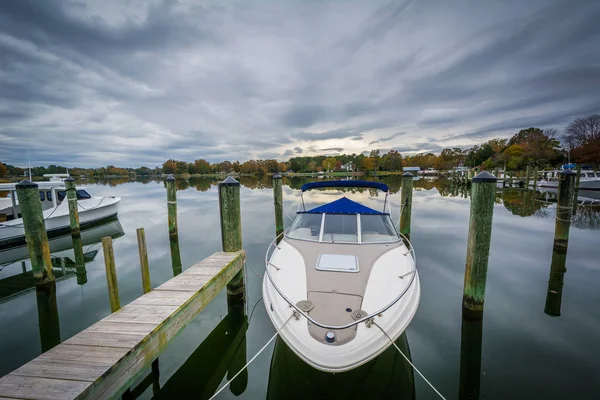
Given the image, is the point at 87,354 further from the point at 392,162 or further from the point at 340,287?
the point at 392,162

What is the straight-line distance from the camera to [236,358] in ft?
15.0

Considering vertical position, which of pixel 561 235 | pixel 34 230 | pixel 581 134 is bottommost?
pixel 561 235

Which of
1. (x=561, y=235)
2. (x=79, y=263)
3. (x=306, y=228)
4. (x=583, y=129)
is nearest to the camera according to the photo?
(x=306, y=228)

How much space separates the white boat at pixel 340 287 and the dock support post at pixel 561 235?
459 cm

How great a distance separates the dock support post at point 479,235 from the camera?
4.83 meters

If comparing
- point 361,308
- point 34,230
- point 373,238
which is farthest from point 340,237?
point 34,230

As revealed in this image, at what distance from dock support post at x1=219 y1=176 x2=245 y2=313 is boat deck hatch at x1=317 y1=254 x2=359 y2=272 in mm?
2226

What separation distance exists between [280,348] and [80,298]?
5595 millimetres

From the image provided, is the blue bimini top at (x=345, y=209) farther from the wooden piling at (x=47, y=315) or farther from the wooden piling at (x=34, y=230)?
the wooden piling at (x=34, y=230)

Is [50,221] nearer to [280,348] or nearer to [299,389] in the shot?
[280,348]

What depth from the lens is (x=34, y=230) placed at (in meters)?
6.60

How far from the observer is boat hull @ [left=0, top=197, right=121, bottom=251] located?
34.2 ft

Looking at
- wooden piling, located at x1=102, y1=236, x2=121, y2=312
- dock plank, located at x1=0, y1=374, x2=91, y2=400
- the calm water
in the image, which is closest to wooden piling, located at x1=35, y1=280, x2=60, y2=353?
the calm water

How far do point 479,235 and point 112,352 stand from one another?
19.1ft
